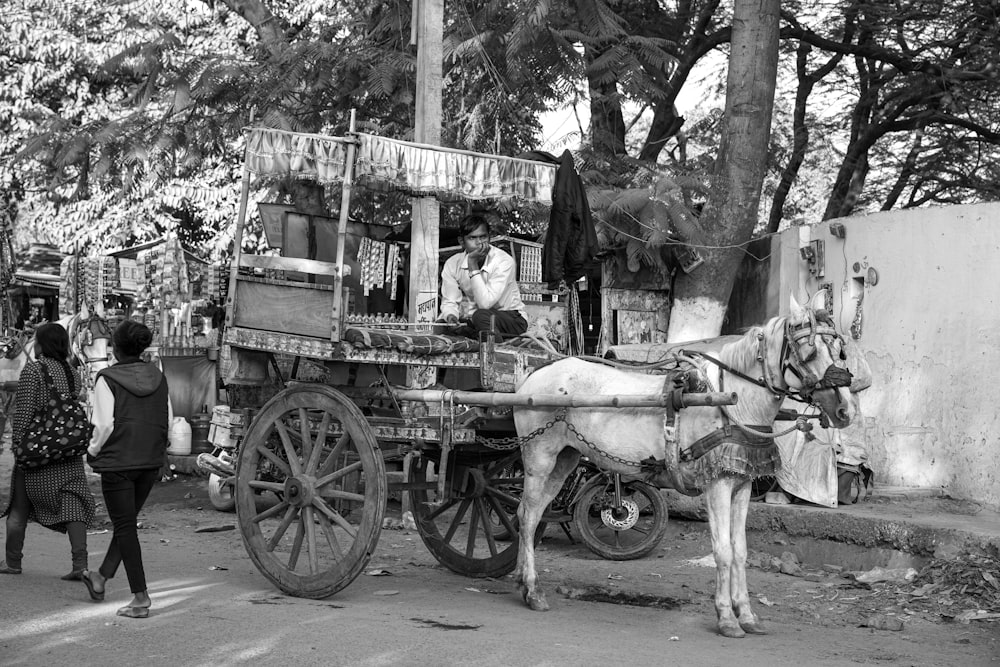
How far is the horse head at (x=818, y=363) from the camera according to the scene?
574cm

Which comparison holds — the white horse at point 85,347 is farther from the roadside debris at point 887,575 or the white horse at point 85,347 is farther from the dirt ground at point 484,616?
the roadside debris at point 887,575

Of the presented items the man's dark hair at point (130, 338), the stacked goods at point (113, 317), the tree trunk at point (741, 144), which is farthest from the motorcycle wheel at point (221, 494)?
the tree trunk at point (741, 144)

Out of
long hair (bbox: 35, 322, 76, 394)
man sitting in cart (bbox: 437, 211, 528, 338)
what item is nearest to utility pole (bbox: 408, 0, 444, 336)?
man sitting in cart (bbox: 437, 211, 528, 338)

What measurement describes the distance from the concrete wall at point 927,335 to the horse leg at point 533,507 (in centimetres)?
418

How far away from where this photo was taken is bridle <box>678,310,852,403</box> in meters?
5.73

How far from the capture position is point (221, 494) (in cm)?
1101

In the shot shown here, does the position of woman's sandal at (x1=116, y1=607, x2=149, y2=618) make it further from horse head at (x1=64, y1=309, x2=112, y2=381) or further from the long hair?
horse head at (x1=64, y1=309, x2=112, y2=381)

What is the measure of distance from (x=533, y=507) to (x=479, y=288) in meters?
1.68

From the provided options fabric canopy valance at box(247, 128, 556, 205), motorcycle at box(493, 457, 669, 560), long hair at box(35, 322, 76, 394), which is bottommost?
motorcycle at box(493, 457, 669, 560)

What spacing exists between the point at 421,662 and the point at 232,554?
154 inches

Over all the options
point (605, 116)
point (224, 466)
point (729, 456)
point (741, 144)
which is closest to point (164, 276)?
point (605, 116)

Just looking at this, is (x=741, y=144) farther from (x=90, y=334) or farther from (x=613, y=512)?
(x=90, y=334)

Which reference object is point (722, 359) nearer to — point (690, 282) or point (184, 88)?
point (690, 282)

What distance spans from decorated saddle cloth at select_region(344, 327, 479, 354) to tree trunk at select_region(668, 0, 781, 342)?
5240 mm
